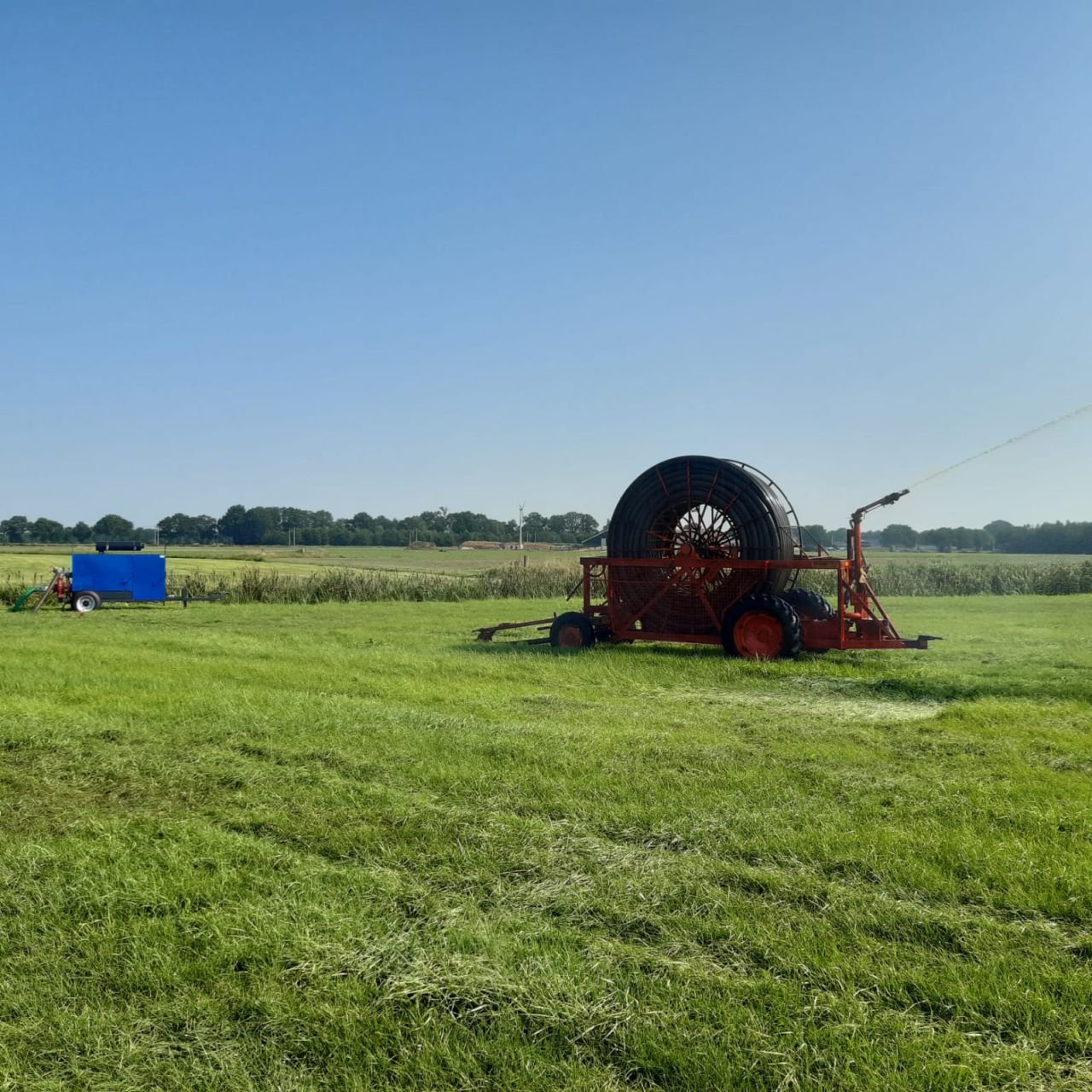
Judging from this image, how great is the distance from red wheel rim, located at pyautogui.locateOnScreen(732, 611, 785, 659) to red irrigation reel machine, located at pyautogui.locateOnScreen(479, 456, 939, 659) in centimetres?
1

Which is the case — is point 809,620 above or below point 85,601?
above

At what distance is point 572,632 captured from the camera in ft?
55.0

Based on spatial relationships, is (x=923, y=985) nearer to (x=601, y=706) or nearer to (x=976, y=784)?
(x=976, y=784)

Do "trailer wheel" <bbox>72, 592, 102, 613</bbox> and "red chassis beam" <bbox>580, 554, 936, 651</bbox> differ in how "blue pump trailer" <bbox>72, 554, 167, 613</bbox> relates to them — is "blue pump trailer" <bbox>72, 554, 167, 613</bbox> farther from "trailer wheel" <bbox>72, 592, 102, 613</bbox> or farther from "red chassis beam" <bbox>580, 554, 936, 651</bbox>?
"red chassis beam" <bbox>580, 554, 936, 651</bbox>

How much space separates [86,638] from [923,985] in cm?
1754

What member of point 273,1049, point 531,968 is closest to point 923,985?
point 531,968

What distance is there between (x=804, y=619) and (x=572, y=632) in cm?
386

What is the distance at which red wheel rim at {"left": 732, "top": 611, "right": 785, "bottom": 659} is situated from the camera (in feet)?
48.9

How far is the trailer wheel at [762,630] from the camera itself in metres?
14.8

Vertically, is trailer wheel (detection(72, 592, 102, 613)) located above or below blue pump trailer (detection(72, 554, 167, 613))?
below

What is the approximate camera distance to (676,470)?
1647 cm

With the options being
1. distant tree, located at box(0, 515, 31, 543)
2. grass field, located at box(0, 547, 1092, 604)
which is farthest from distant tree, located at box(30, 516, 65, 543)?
grass field, located at box(0, 547, 1092, 604)

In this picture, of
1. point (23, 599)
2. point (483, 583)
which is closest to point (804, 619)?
point (483, 583)

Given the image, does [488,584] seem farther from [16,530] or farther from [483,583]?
[16,530]
